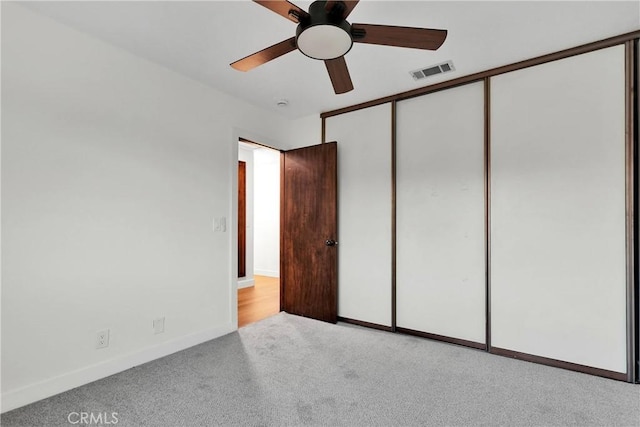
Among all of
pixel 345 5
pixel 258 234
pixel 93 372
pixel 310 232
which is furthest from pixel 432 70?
pixel 258 234

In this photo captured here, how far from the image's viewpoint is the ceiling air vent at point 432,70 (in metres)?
2.86

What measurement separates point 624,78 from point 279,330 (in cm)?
359

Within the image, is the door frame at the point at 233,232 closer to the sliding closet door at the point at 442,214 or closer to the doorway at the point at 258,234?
the doorway at the point at 258,234

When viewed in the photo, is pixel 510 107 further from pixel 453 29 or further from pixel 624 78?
pixel 453 29

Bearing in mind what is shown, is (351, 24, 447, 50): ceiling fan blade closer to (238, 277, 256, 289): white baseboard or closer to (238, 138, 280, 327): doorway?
(238, 138, 280, 327): doorway

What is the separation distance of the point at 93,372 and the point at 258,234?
4.79 m

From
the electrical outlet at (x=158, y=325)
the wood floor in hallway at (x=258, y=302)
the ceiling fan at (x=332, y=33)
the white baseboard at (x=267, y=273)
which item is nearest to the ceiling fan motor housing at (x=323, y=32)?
the ceiling fan at (x=332, y=33)

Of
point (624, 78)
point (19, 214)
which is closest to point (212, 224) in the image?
point (19, 214)

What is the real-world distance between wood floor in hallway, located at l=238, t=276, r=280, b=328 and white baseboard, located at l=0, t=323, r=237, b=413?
2.23 feet

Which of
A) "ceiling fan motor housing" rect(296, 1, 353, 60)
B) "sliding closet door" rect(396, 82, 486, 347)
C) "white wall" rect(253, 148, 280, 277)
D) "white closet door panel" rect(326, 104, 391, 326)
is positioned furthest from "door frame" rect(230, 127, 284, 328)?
"white wall" rect(253, 148, 280, 277)

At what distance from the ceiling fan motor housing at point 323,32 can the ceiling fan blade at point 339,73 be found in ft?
0.47

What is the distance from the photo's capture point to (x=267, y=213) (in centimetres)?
703

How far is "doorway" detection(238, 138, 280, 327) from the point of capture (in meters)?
4.62

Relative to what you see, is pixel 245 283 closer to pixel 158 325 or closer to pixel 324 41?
pixel 158 325
